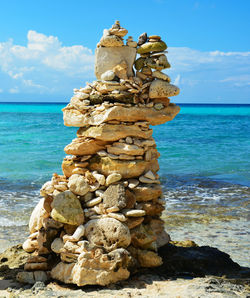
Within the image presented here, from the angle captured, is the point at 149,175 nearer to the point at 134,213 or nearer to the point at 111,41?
the point at 134,213

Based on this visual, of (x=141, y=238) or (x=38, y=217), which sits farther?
(x=38, y=217)

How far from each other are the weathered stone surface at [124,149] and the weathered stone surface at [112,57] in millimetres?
1515

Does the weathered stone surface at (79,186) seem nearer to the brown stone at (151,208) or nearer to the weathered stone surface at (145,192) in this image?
the weathered stone surface at (145,192)

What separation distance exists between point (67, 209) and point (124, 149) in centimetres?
162

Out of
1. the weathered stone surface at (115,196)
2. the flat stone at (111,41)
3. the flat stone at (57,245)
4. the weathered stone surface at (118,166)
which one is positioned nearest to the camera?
the flat stone at (57,245)

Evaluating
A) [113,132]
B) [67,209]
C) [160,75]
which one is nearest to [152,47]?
[160,75]

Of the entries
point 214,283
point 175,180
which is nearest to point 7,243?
point 214,283

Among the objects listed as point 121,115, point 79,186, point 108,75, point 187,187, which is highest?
point 108,75

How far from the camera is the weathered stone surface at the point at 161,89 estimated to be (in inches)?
314

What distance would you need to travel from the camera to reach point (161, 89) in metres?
7.98

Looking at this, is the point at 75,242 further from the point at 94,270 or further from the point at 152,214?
the point at 152,214

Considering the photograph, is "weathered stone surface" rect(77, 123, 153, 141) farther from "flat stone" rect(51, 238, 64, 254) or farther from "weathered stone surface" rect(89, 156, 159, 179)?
"flat stone" rect(51, 238, 64, 254)

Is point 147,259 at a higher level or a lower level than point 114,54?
lower

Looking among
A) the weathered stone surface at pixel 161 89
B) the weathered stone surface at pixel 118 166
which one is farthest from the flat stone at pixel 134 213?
the weathered stone surface at pixel 161 89
